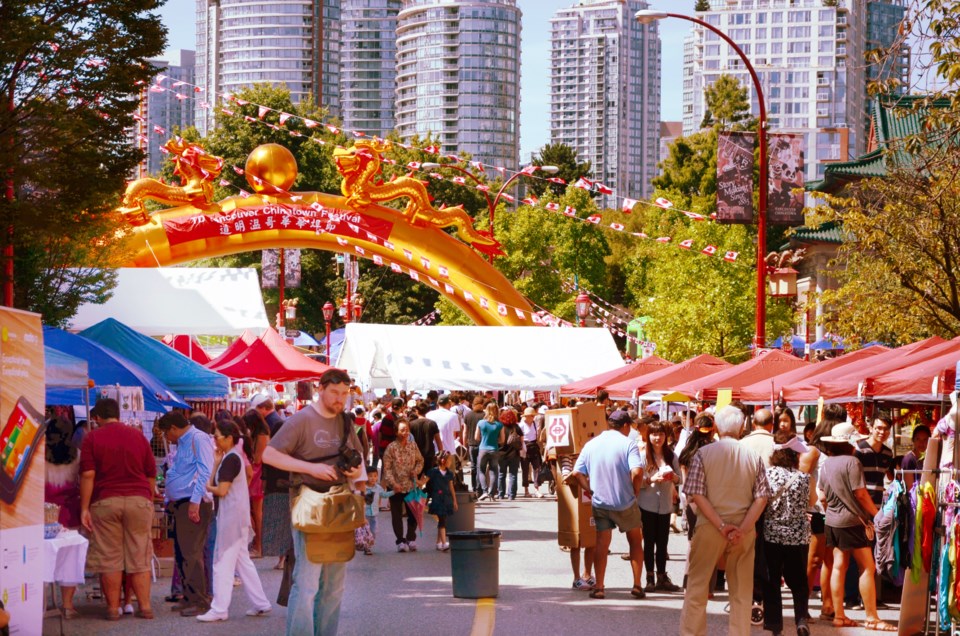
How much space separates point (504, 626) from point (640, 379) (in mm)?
13611

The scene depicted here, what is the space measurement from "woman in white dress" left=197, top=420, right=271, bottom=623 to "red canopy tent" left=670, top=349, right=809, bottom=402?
10.00m

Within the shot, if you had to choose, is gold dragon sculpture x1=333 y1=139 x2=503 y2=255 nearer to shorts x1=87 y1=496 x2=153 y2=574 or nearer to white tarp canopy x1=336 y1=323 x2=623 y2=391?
white tarp canopy x1=336 y1=323 x2=623 y2=391

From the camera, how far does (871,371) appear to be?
51.2 feet

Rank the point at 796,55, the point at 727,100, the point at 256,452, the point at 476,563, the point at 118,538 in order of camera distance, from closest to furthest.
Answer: the point at 118,538 < the point at 476,563 < the point at 256,452 < the point at 727,100 < the point at 796,55

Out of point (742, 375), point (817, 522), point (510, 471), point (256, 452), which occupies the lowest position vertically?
point (510, 471)

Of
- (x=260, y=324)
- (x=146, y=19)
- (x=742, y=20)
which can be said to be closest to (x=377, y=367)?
(x=260, y=324)

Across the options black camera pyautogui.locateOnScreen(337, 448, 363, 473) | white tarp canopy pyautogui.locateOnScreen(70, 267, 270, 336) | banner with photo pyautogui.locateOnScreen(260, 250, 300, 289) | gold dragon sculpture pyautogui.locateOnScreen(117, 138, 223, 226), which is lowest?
black camera pyautogui.locateOnScreen(337, 448, 363, 473)

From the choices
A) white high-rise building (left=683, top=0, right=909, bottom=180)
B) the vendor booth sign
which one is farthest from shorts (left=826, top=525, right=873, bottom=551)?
white high-rise building (left=683, top=0, right=909, bottom=180)

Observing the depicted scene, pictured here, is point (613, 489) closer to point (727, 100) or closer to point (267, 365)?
point (267, 365)

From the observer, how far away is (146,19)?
555 inches

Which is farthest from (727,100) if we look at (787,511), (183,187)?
(787,511)

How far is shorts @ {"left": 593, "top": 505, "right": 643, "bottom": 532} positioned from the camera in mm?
13148

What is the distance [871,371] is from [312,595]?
8.45m

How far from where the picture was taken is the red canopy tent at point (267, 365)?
80.2 feet
